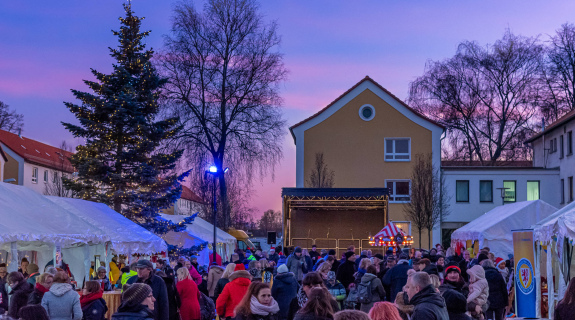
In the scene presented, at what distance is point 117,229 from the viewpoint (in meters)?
24.1

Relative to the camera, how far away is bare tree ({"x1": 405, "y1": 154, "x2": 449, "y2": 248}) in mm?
46281

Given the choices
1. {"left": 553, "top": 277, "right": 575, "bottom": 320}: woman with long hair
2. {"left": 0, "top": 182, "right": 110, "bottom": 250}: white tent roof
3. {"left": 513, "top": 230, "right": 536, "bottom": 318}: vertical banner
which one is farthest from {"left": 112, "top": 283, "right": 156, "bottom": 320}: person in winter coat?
{"left": 513, "top": 230, "right": 536, "bottom": 318}: vertical banner

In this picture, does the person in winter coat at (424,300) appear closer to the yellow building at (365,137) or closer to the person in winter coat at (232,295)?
the person in winter coat at (232,295)

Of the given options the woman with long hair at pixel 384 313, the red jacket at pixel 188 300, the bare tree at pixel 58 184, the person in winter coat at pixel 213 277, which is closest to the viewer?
the woman with long hair at pixel 384 313

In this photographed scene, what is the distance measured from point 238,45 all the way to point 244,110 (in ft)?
11.8

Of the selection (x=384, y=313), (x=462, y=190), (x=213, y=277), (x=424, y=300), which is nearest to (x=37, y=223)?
(x=213, y=277)

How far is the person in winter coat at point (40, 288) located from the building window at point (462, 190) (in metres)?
41.5

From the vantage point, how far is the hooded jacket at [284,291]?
12188mm

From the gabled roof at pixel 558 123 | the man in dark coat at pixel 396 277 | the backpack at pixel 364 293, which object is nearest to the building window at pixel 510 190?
the gabled roof at pixel 558 123

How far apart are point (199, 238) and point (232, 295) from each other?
2943 cm

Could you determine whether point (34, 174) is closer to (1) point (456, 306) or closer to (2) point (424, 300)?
(1) point (456, 306)

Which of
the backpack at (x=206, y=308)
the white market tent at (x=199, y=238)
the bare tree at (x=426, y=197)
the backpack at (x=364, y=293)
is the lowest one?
the backpack at (x=206, y=308)

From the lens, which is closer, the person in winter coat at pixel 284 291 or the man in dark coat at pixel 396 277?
the person in winter coat at pixel 284 291

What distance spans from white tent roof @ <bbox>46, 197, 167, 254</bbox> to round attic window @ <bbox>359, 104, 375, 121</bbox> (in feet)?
87.1
